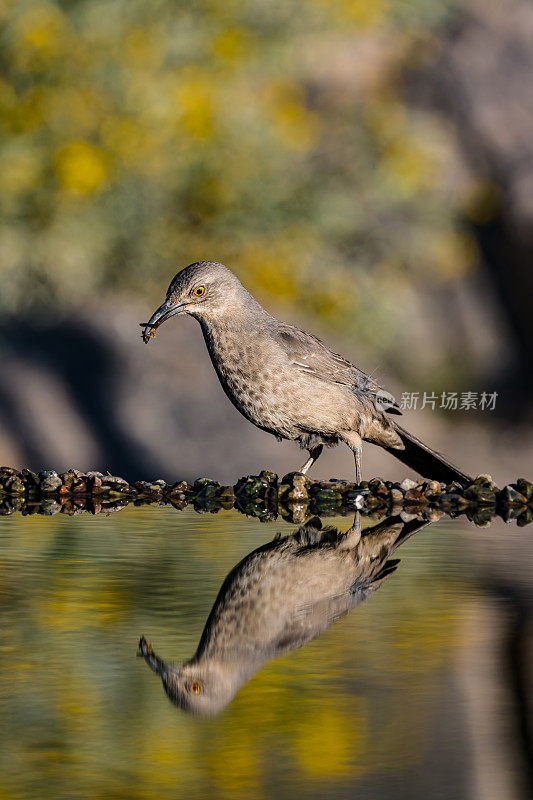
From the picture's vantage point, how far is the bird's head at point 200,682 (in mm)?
2321

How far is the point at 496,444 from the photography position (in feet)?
38.8

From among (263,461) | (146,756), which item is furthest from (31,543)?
(263,461)

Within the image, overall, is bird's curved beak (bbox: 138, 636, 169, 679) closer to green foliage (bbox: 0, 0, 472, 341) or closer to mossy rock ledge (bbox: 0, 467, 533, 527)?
mossy rock ledge (bbox: 0, 467, 533, 527)

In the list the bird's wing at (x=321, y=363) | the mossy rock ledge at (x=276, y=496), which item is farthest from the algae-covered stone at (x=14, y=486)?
the bird's wing at (x=321, y=363)

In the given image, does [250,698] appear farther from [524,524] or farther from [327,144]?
[327,144]

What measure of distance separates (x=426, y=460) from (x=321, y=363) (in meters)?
0.98

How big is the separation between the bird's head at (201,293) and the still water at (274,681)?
2219 mm

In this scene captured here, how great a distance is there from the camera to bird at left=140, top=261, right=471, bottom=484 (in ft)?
20.5

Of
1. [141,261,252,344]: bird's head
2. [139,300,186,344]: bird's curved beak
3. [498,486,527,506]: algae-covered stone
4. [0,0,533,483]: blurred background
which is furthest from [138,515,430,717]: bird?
[0,0,533,483]: blurred background

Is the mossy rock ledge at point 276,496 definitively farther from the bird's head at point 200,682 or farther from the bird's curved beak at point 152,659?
the bird's head at point 200,682

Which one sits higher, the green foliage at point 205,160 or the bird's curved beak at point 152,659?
the green foliage at point 205,160

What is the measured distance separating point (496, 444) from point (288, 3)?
4.71 metres

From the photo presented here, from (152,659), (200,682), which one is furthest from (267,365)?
(200,682)

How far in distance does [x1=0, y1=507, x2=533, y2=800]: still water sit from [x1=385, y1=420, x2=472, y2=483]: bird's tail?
8.24ft
